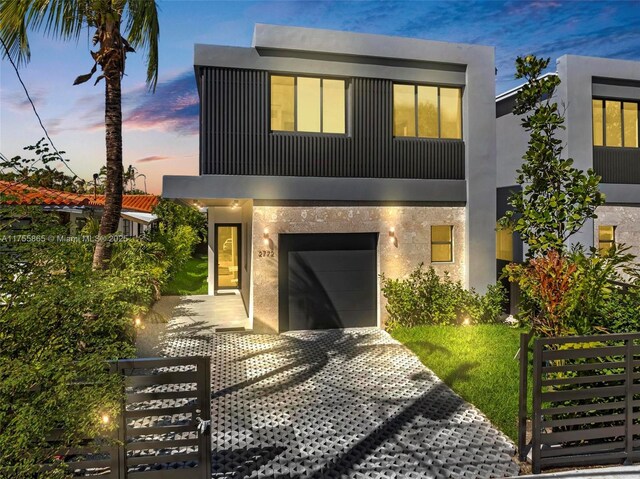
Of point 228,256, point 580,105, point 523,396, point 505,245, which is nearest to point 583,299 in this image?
point 523,396

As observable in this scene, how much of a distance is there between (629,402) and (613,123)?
11855mm

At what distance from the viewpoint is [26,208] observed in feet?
11.7

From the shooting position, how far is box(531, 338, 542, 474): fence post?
4738 millimetres

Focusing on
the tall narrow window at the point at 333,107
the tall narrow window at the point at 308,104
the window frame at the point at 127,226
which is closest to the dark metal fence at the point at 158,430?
the tall narrow window at the point at 308,104

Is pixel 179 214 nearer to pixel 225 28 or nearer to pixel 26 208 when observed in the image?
pixel 225 28

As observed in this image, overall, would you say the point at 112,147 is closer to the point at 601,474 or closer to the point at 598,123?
the point at 601,474

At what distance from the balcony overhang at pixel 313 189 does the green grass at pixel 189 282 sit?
316 inches

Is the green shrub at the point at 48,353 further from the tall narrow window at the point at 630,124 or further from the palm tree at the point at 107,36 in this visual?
the tall narrow window at the point at 630,124

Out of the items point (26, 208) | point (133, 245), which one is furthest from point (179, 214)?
point (26, 208)

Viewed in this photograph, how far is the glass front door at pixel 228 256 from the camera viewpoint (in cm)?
1761

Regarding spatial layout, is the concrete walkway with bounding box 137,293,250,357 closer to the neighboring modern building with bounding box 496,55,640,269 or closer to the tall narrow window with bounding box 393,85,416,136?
the tall narrow window with bounding box 393,85,416,136

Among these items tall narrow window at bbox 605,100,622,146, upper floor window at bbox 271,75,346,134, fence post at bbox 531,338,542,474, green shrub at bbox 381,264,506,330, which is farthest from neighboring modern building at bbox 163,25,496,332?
fence post at bbox 531,338,542,474

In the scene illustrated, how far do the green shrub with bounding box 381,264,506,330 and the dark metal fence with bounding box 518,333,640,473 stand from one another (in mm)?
6113

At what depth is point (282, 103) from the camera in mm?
11250
